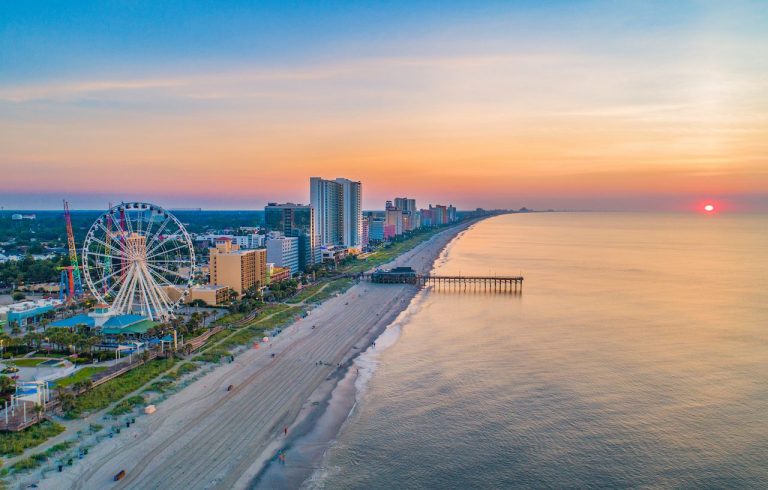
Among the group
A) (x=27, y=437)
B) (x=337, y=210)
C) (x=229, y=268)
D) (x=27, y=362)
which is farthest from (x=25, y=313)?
(x=337, y=210)

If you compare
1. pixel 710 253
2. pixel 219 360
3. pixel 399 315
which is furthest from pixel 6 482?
pixel 710 253

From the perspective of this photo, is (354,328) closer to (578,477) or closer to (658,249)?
(578,477)

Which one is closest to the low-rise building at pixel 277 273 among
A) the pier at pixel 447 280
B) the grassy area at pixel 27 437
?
the pier at pixel 447 280

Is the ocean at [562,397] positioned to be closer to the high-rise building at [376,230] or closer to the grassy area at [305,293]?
the grassy area at [305,293]

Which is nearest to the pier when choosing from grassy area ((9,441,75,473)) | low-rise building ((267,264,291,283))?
low-rise building ((267,264,291,283))

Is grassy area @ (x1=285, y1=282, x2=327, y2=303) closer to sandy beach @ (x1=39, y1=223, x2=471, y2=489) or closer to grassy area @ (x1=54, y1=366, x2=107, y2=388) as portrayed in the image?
sandy beach @ (x1=39, y1=223, x2=471, y2=489)

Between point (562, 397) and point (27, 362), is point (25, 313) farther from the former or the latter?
point (562, 397)
